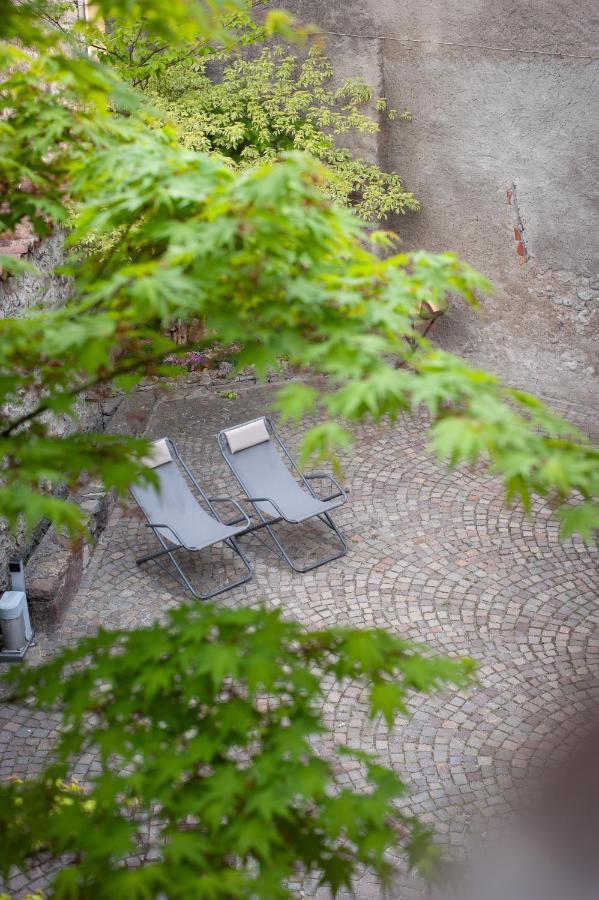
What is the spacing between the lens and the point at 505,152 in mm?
9992

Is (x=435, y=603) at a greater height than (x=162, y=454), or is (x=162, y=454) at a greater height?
(x=162, y=454)

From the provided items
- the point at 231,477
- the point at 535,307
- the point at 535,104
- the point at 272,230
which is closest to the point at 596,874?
the point at 272,230

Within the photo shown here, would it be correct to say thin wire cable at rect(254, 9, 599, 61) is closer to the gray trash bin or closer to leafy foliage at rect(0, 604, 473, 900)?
the gray trash bin

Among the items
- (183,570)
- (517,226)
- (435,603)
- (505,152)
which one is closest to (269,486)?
(183,570)

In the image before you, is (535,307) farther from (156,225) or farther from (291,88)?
(156,225)

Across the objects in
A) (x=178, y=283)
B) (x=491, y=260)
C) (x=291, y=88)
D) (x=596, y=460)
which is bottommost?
(x=491, y=260)

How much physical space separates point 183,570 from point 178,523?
0.39m

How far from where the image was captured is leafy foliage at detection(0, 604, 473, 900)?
8.41 ft

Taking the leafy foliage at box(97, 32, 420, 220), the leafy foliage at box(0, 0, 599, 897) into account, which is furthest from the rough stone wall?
the leafy foliage at box(0, 0, 599, 897)

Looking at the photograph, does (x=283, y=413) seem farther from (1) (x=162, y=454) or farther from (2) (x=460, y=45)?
(2) (x=460, y=45)

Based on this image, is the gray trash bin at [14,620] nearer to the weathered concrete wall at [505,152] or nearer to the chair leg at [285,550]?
the chair leg at [285,550]

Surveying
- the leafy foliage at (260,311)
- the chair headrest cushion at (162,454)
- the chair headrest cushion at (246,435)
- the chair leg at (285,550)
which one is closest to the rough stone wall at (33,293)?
the chair headrest cushion at (162,454)

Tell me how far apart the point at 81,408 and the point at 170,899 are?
686 cm

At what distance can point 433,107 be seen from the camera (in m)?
10.1
